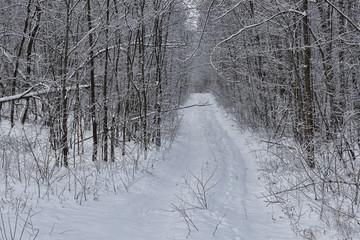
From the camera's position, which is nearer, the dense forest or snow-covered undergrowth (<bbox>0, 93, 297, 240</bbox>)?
snow-covered undergrowth (<bbox>0, 93, 297, 240</bbox>)

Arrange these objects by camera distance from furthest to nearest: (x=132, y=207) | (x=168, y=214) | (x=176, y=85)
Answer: (x=176, y=85)
(x=132, y=207)
(x=168, y=214)

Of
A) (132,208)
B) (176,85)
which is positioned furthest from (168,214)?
(176,85)

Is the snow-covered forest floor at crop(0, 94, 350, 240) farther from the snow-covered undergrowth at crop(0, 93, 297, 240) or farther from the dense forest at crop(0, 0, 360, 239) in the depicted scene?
the dense forest at crop(0, 0, 360, 239)

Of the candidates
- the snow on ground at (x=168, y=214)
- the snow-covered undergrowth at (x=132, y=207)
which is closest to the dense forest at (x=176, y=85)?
the snow-covered undergrowth at (x=132, y=207)

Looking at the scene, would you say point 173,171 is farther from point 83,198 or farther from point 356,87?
point 356,87

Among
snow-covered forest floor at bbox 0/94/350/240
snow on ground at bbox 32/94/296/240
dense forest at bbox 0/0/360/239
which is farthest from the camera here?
dense forest at bbox 0/0/360/239

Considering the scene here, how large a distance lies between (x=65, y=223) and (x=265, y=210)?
3.86m

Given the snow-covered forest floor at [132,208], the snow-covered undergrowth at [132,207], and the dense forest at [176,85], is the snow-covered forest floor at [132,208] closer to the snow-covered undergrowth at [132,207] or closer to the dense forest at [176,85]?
the snow-covered undergrowth at [132,207]

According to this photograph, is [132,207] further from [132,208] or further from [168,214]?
[168,214]

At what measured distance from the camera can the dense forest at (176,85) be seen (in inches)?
230

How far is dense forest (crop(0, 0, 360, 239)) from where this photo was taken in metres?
5.84

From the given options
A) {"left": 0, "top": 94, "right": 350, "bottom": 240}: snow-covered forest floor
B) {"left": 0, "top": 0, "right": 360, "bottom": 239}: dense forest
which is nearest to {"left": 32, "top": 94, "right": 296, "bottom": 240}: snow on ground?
{"left": 0, "top": 94, "right": 350, "bottom": 240}: snow-covered forest floor

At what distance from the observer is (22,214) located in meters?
3.99

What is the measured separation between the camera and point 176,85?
54.2ft
